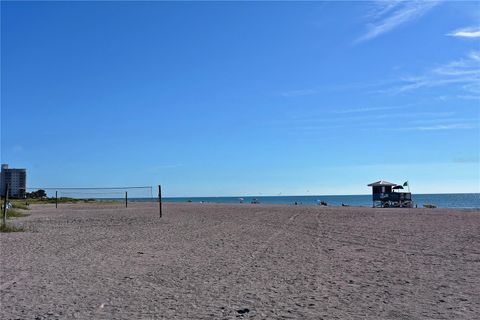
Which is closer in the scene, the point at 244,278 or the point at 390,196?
the point at 244,278

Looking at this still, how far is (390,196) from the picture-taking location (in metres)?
46.1

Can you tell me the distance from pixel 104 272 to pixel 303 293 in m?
3.59

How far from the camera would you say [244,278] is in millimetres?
7621

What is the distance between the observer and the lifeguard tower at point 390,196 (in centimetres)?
4550

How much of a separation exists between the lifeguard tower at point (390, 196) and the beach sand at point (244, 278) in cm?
3330

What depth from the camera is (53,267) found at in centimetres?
893

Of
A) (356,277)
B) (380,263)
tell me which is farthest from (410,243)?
(356,277)

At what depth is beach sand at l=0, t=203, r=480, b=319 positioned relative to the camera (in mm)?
5633

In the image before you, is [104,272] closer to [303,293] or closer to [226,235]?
[303,293]

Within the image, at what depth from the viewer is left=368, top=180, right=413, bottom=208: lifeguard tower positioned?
1791 inches

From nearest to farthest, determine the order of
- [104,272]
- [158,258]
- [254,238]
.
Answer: [104,272] < [158,258] < [254,238]

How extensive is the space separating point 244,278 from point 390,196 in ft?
134

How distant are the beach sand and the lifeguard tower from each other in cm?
3330

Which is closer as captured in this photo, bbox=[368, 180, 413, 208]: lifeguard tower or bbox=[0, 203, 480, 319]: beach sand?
bbox=[0, 203, 480, 319]: beach sand
